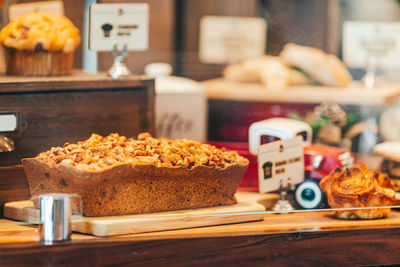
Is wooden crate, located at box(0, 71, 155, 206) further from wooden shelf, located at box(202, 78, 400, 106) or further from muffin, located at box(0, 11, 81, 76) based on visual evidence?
wooden shelf, located at box(202, 78, 400, 106)

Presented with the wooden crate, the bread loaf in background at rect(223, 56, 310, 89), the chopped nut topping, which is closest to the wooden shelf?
the bread loaf in background at rect(223, 56, 310, 89)

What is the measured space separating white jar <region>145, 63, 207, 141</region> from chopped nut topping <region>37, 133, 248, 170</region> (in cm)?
19

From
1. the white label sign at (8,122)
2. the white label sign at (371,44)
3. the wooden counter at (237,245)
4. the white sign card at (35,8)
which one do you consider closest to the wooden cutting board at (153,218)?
the wooden counter at (237,245)

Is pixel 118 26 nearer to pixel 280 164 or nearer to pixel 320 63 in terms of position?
pixel 280 164

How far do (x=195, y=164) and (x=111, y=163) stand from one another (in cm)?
22

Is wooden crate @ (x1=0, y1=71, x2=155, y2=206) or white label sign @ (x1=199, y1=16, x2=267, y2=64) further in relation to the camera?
white label sign @ (x1=199, y1=16, x2=267, y2=64)

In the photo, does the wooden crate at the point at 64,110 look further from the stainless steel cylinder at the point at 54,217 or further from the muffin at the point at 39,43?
the stainless steel cylinder at the point at 54,217

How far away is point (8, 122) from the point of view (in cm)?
150

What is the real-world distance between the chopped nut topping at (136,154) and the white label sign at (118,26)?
0.85 feet

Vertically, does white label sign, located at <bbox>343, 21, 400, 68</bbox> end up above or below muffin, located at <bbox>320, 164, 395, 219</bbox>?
above

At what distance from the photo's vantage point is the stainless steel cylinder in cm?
135

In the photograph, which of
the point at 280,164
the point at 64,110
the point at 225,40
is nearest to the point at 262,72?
the point at 225,40

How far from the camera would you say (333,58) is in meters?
2.18

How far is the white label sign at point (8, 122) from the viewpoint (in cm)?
149
